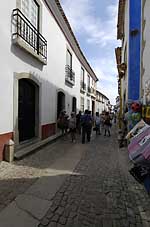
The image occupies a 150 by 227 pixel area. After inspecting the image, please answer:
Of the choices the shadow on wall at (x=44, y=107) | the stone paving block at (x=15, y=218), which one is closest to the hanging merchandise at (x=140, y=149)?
the stone paving block at (x=15, y=218)

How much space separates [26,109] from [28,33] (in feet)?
8.83

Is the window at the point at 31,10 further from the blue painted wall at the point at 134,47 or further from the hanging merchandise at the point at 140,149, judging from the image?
the hanging merchandise at the point at 140,149

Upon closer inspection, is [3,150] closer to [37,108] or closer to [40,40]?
[37,108]

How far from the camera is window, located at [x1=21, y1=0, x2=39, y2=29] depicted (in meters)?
8.13

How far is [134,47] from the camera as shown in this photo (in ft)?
30.9

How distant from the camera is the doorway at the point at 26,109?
8.45m

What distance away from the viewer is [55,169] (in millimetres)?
6188

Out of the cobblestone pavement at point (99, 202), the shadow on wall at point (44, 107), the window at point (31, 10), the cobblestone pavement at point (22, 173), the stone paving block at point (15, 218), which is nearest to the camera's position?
the stone paving block at point (15, 218)

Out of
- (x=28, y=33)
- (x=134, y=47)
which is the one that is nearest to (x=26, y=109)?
(x=28, y=33)

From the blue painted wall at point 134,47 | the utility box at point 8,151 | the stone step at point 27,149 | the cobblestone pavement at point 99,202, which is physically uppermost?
the blue painted wall at point 134,47

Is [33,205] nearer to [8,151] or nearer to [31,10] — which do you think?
[8,151]

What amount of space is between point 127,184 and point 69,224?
7.27 feet

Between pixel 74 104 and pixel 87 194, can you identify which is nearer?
pixel 87 194

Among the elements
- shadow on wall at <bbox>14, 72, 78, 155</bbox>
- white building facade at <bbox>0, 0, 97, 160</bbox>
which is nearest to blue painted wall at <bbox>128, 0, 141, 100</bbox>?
white building facade at <bbox>0, 0, 97, 160</bbox>
